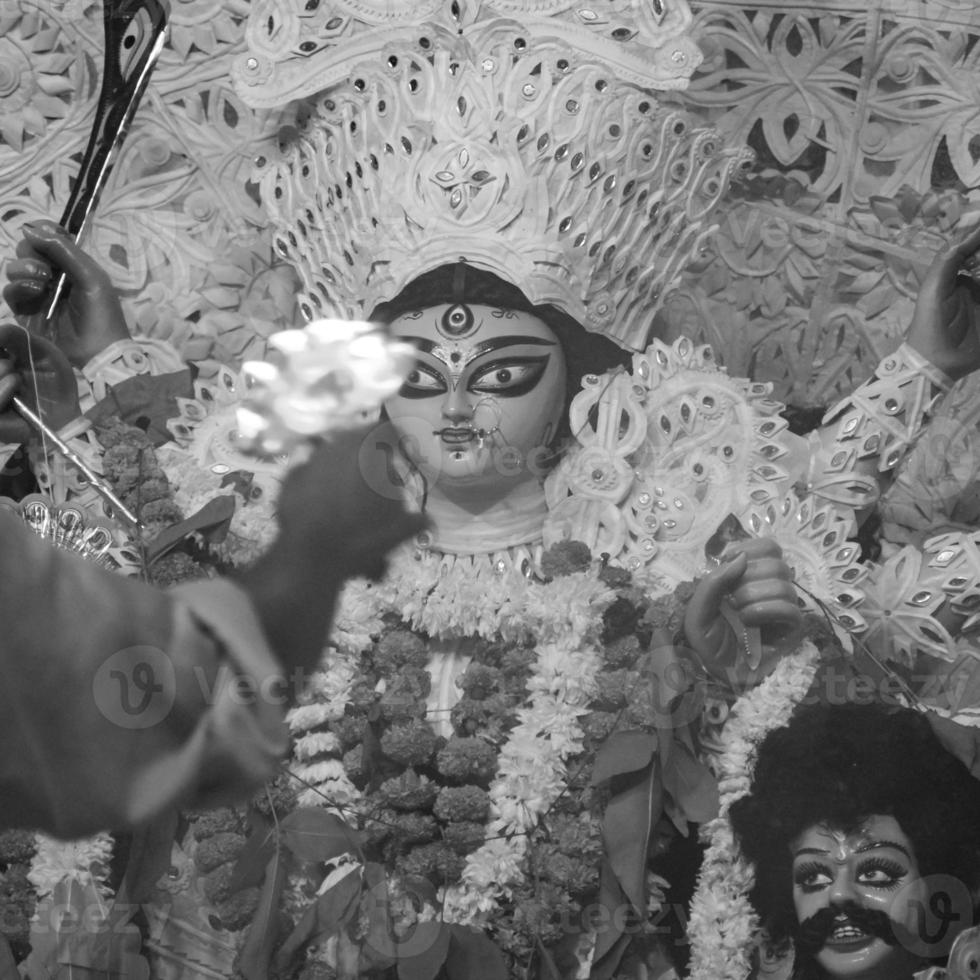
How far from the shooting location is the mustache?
150cm

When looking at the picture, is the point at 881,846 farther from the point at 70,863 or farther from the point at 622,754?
the point at 70,863

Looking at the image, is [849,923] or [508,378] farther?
[508,378]

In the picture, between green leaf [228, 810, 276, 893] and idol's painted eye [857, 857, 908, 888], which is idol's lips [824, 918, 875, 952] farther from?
green leaf [228, 810, 276, 893]

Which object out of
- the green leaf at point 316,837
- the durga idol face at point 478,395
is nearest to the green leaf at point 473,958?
the green leaf at point 316,837

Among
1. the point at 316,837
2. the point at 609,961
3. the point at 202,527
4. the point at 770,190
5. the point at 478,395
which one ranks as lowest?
the point at 609,961

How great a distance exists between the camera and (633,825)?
151 centimetres

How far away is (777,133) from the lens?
5.62 ft

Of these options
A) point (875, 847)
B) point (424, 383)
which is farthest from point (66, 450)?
point (875, 847)

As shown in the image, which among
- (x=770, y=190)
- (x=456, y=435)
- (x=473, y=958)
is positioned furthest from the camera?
(x=770, y=190)

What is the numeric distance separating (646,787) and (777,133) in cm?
69

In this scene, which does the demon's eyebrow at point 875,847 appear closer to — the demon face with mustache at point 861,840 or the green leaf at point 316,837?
the demon face with mustache at point 861,840

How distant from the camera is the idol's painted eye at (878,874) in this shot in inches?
59.2

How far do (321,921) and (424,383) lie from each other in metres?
0.52

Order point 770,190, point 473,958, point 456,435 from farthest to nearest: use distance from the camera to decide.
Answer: point 770,190
point 456,435
point 473,958
